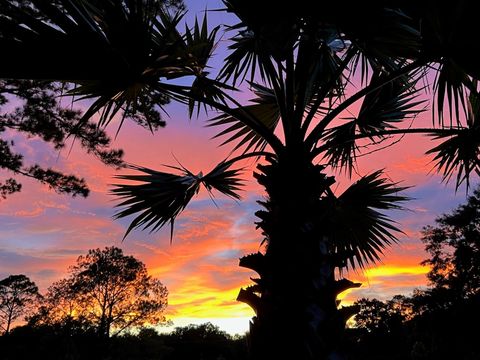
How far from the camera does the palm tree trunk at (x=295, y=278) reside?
3248 mm

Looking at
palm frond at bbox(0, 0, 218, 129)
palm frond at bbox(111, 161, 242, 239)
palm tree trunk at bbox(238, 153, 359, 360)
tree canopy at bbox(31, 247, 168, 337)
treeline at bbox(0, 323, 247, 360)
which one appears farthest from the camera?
tree canopy at bbox(31, 247, 168, 337)

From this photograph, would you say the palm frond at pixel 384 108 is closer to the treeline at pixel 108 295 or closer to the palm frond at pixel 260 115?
the palm frond at pixel 260 115

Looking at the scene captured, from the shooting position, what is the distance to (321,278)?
3502 millimetres

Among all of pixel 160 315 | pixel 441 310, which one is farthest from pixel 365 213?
pixel 160 315

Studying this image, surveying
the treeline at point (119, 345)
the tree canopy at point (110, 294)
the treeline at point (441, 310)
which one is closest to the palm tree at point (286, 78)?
the treeline at point (441, 310)

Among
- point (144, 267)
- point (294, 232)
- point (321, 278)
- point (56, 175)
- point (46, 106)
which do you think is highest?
point (144, 267)

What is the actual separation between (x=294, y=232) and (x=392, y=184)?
2.82 metres

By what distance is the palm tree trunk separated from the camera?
128 inches

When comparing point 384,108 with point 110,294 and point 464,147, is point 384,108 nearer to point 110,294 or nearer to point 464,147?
point 464,147

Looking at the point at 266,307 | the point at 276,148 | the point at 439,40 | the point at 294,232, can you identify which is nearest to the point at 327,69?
the point at 276,148

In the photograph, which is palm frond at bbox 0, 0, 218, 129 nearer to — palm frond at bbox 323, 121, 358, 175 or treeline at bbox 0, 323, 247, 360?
palm frond at bbox 323, 121, 358, 175

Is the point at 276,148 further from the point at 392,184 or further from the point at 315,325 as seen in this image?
the point at 392,184

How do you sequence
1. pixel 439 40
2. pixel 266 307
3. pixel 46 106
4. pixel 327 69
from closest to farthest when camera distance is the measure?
pixel 439 40 → pixel 266 307 → pixel 327 69 → pixel 46 106

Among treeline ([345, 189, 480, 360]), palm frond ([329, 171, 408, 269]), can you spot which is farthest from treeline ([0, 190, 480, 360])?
palm frond ([329, 171, 408, 269])
